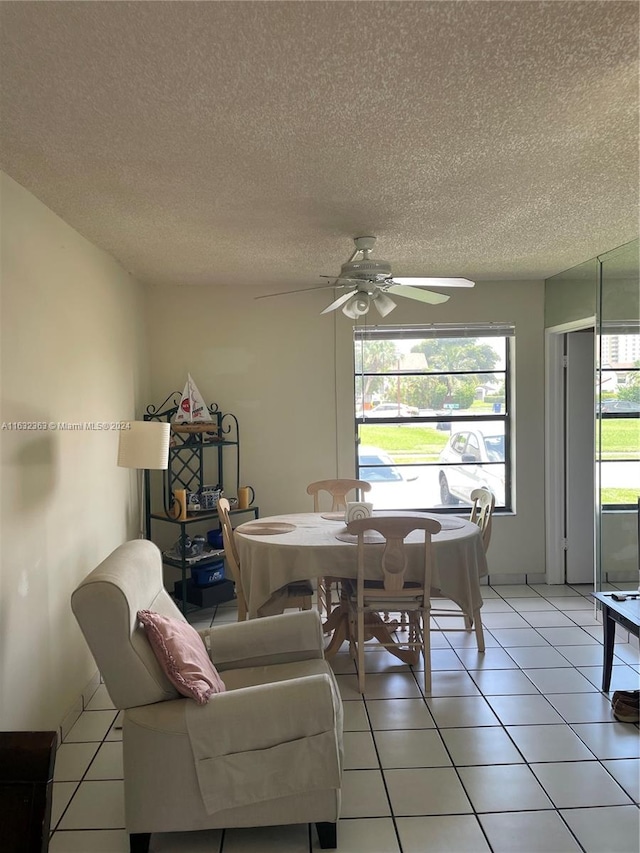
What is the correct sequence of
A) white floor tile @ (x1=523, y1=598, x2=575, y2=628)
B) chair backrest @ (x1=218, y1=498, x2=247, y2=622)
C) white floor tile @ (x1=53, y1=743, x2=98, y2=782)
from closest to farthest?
white floor tile @ (x1=53, y1=743, x2=98, y2=782) < chair backrest @ (x1=218, y1=498, x2=247, y2=622) < white floor tile @ (x1=523, y1=598, x2=575, y2=628)

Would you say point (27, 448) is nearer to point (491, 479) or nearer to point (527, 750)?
point (527, 750)

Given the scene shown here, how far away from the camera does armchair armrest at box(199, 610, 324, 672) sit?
2.82 meters

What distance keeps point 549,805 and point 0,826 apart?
82.9 inches

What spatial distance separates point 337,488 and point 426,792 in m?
2.61

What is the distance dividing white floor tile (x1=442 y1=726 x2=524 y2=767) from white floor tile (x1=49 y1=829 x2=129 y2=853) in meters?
1.33

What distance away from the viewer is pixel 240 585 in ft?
13.2

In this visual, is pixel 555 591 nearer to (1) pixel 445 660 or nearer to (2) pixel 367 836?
(1) pixel 445 660

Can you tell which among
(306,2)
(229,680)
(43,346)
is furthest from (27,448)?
(306,2)

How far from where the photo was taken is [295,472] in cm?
533

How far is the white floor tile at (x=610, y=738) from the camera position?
9.25 ft

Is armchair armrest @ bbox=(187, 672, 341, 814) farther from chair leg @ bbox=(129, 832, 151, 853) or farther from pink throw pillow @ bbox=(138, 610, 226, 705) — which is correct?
chair leg @ bbox=(129, 832, 151, 853)

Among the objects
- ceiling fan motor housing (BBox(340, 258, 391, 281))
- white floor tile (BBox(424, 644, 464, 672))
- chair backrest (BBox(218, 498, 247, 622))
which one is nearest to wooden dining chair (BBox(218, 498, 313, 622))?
chair backrest (BBox(218, 498, 247, 622))

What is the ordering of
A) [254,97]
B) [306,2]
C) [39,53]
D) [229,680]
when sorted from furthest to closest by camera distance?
1. [229,680]
2. [254,97]
3. [39,53]
4. [306,2]

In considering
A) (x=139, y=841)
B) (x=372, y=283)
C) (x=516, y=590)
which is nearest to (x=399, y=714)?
(x=139, y=841)
